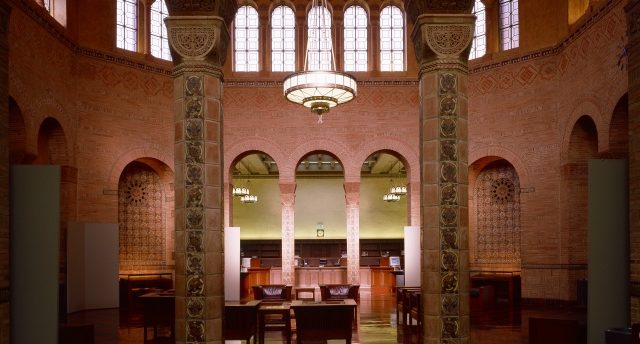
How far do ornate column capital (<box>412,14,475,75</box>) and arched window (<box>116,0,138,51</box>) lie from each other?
1200 cm

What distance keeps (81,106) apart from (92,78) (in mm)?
769

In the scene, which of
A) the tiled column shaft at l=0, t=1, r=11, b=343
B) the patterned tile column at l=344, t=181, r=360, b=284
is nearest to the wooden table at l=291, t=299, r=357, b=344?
the tiled column shaft at l=0, t=1, r=11, b=343

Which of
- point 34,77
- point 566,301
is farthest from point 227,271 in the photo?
point 566,301

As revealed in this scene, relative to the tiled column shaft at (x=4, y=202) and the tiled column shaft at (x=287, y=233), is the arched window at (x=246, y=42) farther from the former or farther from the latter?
the tiled column shaft at (x=4, y=202)

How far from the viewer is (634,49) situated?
7.29 m

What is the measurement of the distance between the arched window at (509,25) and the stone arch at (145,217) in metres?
9.90

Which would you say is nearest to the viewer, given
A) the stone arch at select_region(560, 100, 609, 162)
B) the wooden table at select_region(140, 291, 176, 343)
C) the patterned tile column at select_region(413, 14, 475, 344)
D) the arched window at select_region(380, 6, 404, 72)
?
the patterned tile column at select_region(413, 14, 475, 344)

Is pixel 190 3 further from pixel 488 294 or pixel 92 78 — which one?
pixel 488 294

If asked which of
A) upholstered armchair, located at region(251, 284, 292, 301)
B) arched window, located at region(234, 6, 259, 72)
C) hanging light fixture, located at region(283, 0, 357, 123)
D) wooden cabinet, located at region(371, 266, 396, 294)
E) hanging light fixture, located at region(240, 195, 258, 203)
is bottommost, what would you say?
wooden cabinet, located at region(371, 266, 396, 294)

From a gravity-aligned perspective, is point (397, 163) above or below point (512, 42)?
below

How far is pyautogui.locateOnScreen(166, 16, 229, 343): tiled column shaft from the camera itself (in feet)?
23.3

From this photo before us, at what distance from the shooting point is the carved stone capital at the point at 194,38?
290 inches

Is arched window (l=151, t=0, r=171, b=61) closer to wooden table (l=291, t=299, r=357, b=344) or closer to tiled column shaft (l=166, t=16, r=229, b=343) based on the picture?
wooden table (l=291, t=299, r=357, b=344)

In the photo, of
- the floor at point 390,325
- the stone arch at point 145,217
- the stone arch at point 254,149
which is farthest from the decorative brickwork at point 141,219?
the floor at point 390,325
